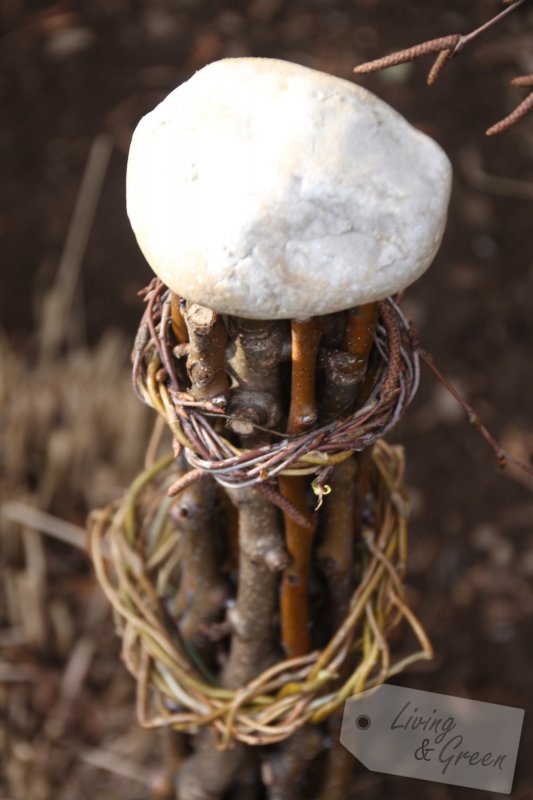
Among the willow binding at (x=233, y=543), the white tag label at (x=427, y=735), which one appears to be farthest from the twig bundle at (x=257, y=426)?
the white tag label at (x=427, y=735)

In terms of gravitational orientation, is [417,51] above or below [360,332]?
above

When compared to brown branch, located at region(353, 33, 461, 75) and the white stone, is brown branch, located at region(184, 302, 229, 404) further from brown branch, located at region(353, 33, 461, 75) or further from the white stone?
brown branch, located at region(353, 33, 461, 75)

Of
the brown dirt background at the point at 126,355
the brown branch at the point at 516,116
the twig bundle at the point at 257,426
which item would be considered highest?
the brown branch at the point at 516,116

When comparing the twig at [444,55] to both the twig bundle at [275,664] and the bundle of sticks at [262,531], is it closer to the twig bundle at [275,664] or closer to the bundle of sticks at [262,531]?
the bundle of sticks at [262,531]

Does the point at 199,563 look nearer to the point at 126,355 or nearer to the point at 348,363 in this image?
the point at 348,363

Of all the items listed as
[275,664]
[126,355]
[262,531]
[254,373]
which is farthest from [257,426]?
[126,355]

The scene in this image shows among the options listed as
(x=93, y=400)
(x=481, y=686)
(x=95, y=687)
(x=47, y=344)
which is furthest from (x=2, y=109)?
(x=481, y=686)

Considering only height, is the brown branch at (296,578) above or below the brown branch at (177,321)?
below
